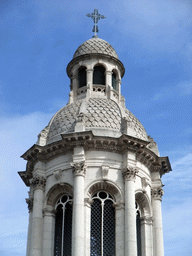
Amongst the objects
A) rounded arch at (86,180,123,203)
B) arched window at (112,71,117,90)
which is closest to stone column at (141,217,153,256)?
rounded arch at (86,180,123,203)

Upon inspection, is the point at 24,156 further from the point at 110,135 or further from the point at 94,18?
the point at 94,18

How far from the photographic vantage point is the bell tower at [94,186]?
36406 mm

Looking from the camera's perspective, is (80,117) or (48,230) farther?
(80,117)

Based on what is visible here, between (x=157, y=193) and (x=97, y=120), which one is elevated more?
(x=97, y=120)

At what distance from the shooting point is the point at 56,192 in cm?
3866

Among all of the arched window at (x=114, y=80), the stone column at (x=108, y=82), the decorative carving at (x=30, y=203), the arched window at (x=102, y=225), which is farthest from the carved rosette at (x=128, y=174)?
the arched window at (x=114, y=80)

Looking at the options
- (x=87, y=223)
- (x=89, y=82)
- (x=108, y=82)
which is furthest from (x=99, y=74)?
(x=87, y=223)

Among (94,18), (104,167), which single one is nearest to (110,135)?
(104,167)

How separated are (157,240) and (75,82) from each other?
48.5 feet

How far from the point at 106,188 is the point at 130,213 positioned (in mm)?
2771

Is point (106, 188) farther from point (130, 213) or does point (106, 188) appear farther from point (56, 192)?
point (56, 192)

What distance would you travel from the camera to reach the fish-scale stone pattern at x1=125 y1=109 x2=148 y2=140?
4064cm

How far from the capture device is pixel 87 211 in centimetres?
3678

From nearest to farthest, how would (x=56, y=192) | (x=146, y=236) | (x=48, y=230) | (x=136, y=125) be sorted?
(x=48, y=230), (x=146, y=236), (x=56, y=192), (x=136, y=125)
